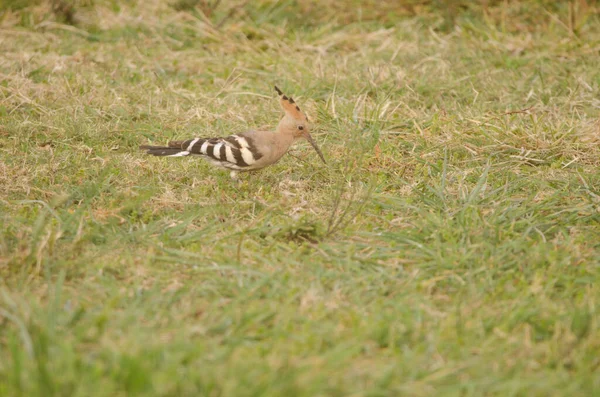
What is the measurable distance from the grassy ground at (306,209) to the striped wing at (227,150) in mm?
150

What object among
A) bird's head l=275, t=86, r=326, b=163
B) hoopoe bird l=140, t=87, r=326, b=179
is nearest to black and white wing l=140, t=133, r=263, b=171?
hoopoe bird l=140, t=87, r=326, b=179

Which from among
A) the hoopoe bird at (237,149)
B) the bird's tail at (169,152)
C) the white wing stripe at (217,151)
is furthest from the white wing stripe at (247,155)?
the bird's tail at (169,152)

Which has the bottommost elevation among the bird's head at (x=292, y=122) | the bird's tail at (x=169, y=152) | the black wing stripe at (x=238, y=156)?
the bird's tail at (x=169, y=152)

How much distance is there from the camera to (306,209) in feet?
14.7

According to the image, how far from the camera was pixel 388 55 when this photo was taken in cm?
720

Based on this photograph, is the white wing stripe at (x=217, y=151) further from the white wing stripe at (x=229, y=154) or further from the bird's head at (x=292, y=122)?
the bird's head at (x=292, y=122)

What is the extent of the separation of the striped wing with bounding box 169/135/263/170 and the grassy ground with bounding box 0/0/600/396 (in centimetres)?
15

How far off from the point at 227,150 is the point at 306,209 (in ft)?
2.11

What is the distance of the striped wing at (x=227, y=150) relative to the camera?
15.5 feet

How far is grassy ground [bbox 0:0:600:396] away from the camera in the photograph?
109 inches

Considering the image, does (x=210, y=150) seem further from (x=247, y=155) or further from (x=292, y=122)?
(x=292, y=122)

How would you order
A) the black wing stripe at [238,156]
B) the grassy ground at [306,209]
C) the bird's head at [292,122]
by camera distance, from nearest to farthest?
1. the grassy ground at [306,209]
2. the black wing stripe at [238,156]
3. the bird's head at [292,122]

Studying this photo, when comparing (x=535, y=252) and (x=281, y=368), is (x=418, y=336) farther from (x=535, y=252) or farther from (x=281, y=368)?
(x=535, y=252)

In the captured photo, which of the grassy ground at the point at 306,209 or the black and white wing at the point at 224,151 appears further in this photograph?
the black and white wing at the point at 224,151
